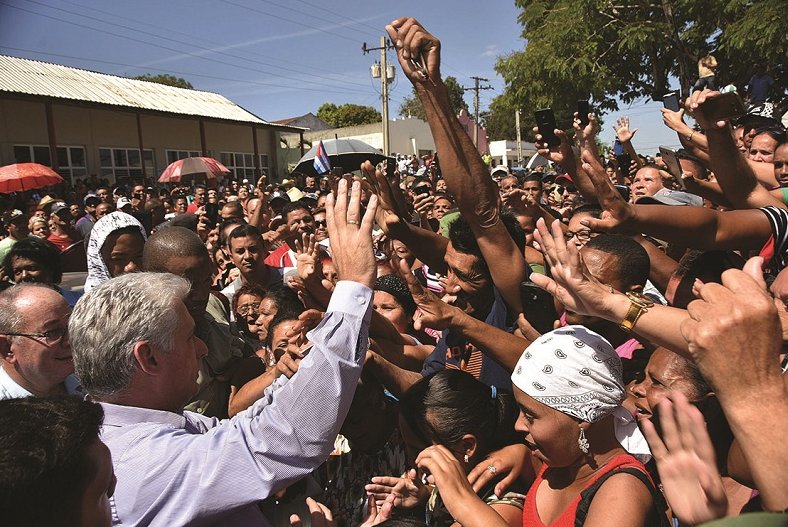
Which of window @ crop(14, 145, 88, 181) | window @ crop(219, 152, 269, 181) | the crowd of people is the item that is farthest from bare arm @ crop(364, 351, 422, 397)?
window @ crop(219, 152, 269, 181)

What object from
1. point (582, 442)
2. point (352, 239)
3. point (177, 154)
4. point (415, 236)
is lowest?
Answer: point (582, 442)

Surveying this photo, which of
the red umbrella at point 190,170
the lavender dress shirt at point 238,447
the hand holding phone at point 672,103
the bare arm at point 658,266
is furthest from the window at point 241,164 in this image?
the lavender dress shirt at point 238,447

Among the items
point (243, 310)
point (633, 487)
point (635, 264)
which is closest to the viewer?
point (633, 487)

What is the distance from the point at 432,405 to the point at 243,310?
205 cm

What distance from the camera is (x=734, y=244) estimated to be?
7.89 feet

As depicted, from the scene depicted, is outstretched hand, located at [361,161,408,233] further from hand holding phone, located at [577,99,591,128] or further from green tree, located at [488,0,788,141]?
green tree, located at [488,0,788,141]

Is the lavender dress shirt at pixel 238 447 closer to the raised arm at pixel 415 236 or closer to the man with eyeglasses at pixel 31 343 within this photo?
the man with eyeglasses at pixel 31 343

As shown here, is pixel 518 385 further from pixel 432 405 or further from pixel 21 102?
pixel 21 102

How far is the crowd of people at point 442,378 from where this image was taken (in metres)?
1.13

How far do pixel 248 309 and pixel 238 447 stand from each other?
2.34 meters

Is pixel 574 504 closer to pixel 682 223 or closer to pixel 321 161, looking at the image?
pixel 682 223

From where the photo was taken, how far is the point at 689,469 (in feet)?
3.28

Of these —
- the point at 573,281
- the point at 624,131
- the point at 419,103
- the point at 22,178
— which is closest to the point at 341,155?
the point at 22,178

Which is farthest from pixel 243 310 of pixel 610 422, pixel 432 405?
pixel 610 422
